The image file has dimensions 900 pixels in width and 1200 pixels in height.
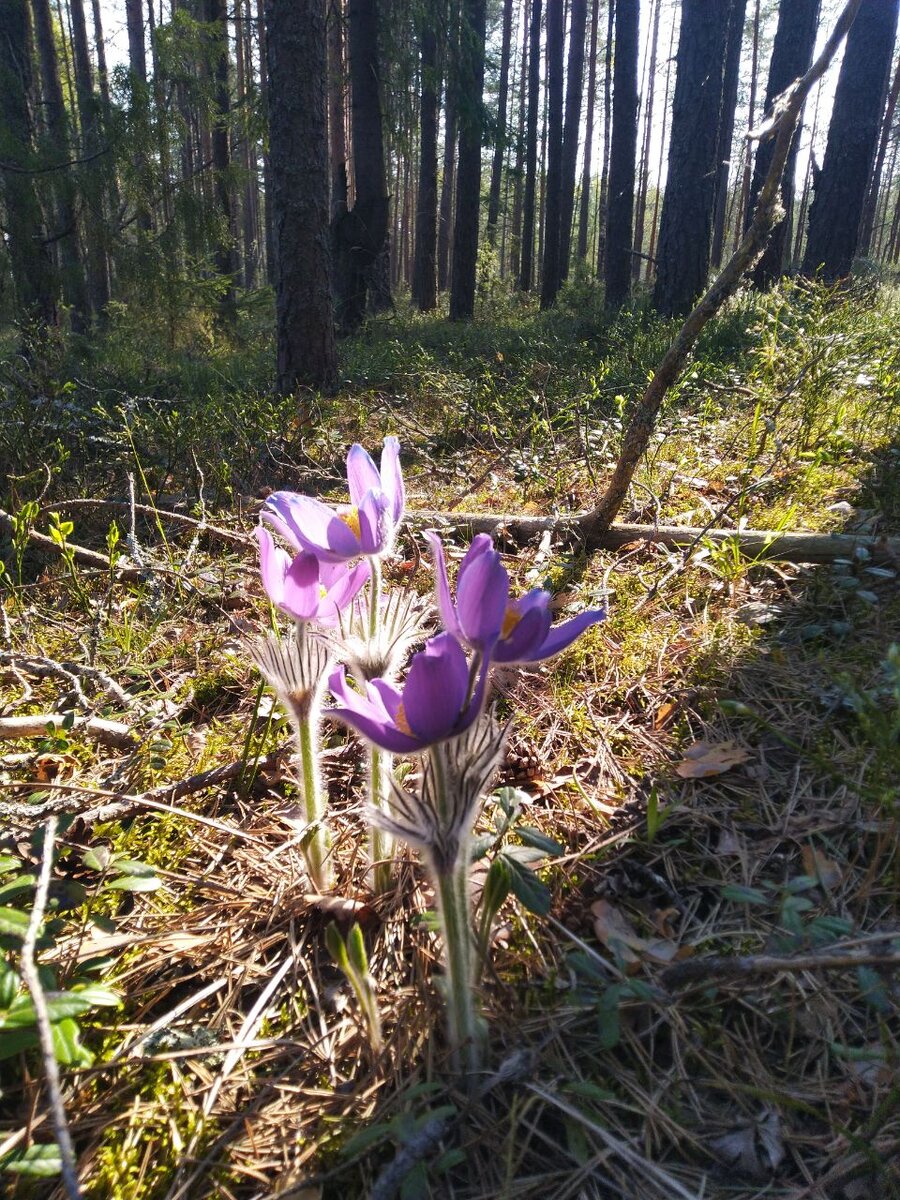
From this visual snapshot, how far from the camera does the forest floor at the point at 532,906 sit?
951 mm

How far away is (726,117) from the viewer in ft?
57.3

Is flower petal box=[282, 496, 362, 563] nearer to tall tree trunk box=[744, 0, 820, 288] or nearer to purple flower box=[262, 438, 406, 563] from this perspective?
purple flower box=[262, 438, 406, 563]

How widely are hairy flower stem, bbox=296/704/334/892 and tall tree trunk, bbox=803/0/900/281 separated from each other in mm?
8735

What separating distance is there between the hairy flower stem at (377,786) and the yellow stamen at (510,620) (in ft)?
1.02

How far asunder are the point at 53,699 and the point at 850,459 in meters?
3.57

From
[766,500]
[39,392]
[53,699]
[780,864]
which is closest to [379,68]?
[39,392]

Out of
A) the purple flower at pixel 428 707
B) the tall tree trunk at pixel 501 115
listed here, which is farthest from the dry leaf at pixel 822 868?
the tall tree trunk at pixel 501 115

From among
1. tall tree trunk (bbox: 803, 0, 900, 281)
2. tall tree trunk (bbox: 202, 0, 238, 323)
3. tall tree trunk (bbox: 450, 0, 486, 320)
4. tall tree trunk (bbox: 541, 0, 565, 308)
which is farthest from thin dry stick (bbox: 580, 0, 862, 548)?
tall tree trunk (bbox: 541, 0, 565, 308)

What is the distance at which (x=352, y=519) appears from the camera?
120cm

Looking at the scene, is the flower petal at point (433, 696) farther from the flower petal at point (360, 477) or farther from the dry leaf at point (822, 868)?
the dry leaf at point (822, 868)

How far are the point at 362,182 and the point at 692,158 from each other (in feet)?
15.5

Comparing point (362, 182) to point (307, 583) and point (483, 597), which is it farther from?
point (483, 597)

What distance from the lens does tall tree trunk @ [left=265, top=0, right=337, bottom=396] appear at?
5.00m

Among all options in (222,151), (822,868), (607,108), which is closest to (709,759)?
(822,868)
